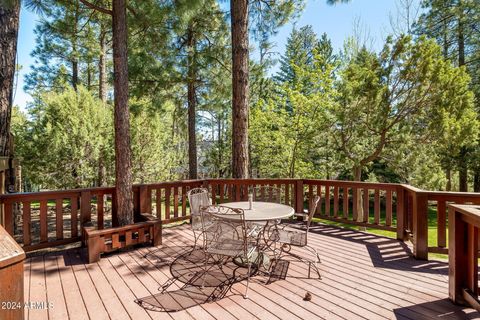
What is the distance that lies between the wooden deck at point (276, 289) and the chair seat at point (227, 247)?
395 millimetres

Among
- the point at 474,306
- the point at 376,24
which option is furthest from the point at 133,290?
the point at 376,24

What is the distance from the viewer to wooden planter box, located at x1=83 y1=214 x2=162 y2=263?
136 inches

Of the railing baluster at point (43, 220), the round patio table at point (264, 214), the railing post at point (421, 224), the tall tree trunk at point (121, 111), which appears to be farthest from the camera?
the tall tree trunk at point (121, 111)

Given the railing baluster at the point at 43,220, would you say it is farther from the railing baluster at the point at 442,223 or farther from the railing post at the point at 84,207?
the railing baluster at the point at 442,223

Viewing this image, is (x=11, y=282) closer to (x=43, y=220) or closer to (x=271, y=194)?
(x=43, y=220)

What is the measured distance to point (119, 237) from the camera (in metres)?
3.75

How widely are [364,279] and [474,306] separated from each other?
0.93 meters

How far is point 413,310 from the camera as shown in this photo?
2371 millimetres

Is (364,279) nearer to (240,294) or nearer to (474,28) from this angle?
(240,294)

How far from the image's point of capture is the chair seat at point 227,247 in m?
2.67

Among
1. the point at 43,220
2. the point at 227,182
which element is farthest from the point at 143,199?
the point at 227,182

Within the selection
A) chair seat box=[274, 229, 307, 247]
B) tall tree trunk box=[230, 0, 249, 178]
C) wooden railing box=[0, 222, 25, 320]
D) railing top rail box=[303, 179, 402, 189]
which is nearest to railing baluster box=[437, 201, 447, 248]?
railing top rail box=[303, 179, 402, 189]

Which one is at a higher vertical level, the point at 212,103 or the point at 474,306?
the point at 212,103

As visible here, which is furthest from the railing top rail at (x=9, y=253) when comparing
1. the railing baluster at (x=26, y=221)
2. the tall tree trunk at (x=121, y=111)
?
the tall tree trunk at (x=121, y=111)
